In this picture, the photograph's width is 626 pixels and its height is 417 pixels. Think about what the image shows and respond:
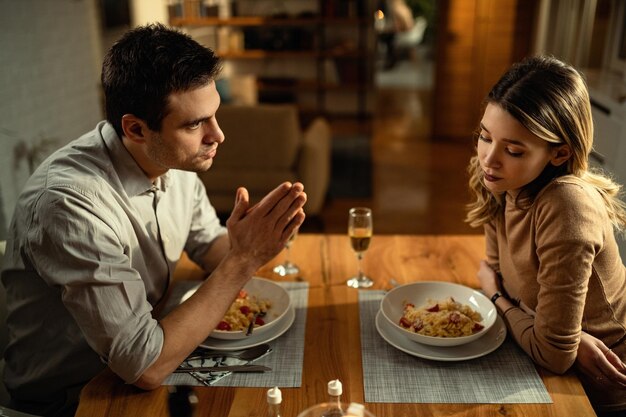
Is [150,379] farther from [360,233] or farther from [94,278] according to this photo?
[360,233]

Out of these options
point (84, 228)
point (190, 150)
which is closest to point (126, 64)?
point (190, 150)

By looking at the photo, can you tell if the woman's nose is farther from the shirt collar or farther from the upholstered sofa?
the upholstered sofa

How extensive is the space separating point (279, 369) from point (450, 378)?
1.10 feet

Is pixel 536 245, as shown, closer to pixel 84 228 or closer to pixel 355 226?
pixel 355 226

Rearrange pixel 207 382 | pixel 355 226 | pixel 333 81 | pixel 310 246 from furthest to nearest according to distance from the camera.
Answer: pixel 333 81
pixel 310 246
pixel 355 226
pixel 207 382

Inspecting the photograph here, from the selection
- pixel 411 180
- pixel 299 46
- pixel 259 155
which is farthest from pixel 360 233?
pixel 299 46

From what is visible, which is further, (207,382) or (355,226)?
(355,226)

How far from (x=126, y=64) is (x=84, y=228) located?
36cm

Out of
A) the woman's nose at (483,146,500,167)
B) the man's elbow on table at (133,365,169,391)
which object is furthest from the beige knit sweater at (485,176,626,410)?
the man's elbow on table at (133,365,169,391)

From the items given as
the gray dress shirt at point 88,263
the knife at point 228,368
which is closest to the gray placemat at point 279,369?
the knife at point 228,368

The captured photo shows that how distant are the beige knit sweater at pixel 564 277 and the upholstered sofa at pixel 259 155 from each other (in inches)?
94.0

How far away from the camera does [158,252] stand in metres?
1.49

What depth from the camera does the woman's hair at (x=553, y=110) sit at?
49.6 inches

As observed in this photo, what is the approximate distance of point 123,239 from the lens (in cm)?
134
